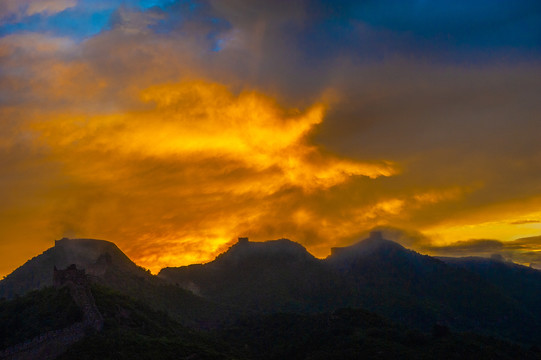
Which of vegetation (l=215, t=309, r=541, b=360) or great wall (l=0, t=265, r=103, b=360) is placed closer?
great wall (l=0, t=265, r=103, b=360)

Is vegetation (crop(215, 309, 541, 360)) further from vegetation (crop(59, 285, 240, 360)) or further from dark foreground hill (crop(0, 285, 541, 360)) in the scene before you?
vegetation (crop(59, 285, 240, 360))

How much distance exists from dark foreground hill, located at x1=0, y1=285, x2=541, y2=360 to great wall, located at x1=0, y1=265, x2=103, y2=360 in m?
1.49

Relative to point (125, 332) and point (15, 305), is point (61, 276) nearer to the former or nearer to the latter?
point (15, 305)

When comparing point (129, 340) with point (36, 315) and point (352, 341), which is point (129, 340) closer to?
point (36, 315)

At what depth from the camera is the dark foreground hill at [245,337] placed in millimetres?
89062

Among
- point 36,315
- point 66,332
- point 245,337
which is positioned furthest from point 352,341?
point 36,315

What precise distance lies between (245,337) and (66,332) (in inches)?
3445

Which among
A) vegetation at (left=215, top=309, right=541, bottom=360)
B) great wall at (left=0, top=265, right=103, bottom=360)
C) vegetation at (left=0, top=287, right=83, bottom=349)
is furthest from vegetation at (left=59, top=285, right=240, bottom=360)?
vegetation at (left=215, top=309, right=541, bottom=360)

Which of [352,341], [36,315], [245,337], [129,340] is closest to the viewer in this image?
[129,340]

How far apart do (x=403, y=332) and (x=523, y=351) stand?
115ft

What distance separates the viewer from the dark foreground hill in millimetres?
89062

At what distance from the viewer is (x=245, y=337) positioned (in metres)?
164

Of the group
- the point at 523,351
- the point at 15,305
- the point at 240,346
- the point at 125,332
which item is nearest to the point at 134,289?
the point at 240,346

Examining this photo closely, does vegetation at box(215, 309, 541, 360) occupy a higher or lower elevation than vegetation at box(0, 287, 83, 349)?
lower
